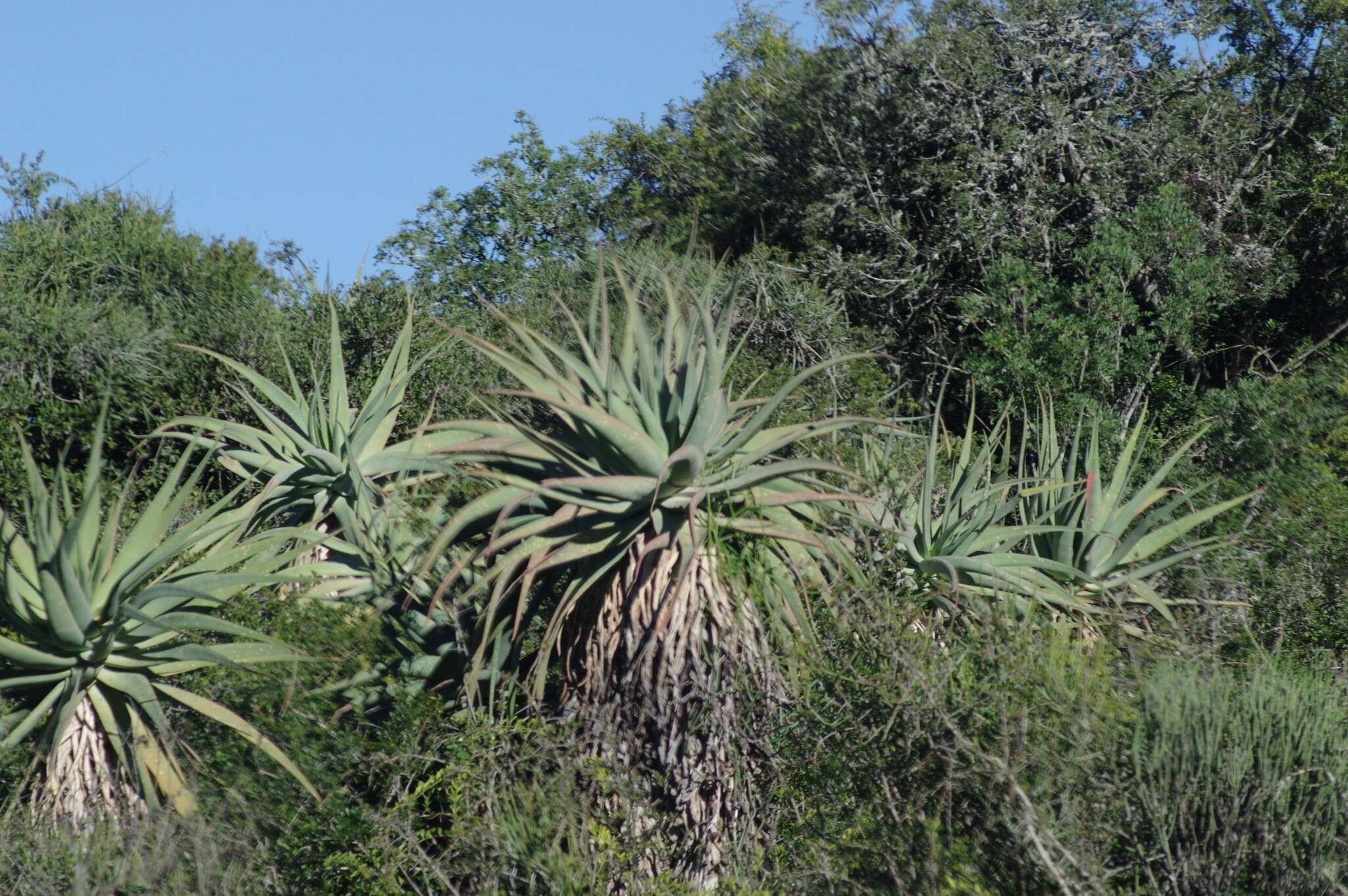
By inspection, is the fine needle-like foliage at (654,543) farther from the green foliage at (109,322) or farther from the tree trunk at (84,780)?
the green foliage at (109,322)

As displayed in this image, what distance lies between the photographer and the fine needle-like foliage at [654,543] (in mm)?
7305

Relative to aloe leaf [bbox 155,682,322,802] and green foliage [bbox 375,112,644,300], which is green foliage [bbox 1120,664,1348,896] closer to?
aloe leaf [bbox 155,682,322,802]

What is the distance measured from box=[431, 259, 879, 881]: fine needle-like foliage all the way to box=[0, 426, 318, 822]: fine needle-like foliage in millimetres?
1755

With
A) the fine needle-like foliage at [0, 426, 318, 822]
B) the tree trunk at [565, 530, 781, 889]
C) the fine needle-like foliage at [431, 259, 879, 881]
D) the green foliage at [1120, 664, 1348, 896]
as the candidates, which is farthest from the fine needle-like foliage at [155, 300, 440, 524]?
the green foliage at [1120, 664, 1348, 896]

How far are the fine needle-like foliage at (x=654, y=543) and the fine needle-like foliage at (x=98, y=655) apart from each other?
1.75 metres

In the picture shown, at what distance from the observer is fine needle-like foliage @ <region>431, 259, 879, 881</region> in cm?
730

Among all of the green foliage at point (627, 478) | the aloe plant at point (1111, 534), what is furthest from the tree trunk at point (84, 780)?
the aloe plant at point (1111, 534)

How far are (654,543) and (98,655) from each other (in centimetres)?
345

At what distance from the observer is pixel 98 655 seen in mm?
8203

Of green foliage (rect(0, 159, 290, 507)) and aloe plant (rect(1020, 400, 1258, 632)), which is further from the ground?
green foliage (rect(0, 159, 290, 507))

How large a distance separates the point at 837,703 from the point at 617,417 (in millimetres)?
1892

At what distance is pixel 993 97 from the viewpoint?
18.2 metres

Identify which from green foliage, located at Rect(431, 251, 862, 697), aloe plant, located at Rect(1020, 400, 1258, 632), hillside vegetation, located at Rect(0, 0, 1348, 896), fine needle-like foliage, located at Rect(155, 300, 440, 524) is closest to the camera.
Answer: hillside vegetation, located at Rect(0, 0, 1348, 896)

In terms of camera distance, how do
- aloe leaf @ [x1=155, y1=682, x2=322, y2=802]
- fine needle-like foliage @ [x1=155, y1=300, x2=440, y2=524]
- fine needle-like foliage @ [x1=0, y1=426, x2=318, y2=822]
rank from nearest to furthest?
aloe leaf @ [x1=155, y1=682, x2=322, y2=802] < fine needle-like foliage @ [x1=0, y1=426, x2=318, y2=822] < fine needle-like foliage @ [x1=155, y1=300, x2=440, y2=524]
